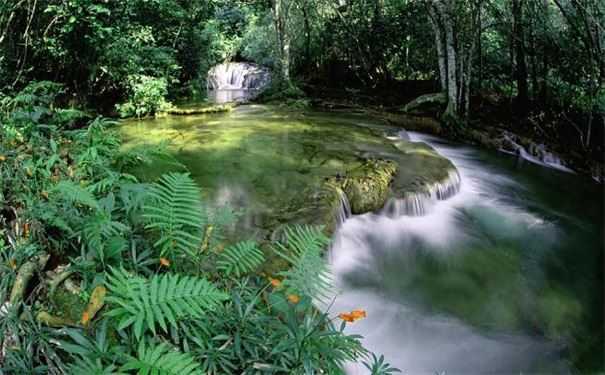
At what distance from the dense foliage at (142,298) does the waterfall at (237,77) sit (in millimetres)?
17969

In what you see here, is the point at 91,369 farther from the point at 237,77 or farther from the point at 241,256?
the point at 237,77

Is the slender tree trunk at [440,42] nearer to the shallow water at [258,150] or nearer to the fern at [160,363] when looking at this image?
the shallow water at [258,150]

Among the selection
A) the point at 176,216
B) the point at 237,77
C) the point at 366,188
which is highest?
the point at 237,77

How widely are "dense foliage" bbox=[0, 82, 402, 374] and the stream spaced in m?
1.20

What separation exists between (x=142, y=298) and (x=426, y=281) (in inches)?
136

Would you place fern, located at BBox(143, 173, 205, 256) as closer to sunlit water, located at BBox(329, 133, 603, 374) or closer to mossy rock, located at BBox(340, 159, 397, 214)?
sunlit water, located at BBox(329, 133, 603, 374)

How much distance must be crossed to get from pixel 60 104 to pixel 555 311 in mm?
9895

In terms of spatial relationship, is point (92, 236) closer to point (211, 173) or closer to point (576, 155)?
point (211, 173)

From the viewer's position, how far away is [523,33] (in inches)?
377

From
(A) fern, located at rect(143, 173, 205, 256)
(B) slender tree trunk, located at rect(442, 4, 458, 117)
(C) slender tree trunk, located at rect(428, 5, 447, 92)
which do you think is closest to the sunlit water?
(A) fern, located at rect(143, 173, 205, 256)

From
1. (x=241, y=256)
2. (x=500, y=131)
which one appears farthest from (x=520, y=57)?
(x=241, y=256)

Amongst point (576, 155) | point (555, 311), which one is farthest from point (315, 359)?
point (576, 155)

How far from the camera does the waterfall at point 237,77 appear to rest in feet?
67.8

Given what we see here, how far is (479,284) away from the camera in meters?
4.50
